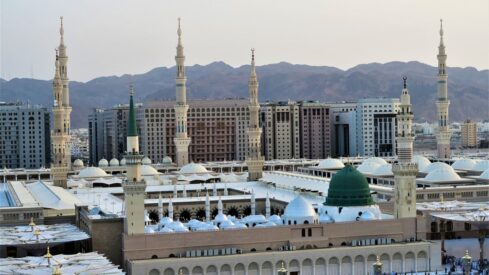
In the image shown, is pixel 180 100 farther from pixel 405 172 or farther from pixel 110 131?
pixel 110 131

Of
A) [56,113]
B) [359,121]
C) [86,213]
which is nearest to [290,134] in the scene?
[359,121]

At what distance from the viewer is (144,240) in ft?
95.1

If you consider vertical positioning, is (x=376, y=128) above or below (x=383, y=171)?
above

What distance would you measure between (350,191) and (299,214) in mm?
2592

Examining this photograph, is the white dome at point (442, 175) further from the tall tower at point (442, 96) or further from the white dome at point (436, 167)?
the tall tower at point (442, 96)

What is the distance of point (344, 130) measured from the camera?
95688mm

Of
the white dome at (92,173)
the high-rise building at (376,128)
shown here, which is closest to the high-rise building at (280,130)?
the high-rise building at (376,128)

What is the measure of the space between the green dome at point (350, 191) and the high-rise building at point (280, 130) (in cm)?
5479

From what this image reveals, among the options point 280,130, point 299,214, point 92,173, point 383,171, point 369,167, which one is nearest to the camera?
point 299,214

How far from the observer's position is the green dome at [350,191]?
32844mm

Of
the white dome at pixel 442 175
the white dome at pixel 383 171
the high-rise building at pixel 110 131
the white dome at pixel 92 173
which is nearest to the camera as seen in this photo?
the white dome at pixel 442 175

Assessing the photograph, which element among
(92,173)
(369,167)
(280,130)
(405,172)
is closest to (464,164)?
(369,167)

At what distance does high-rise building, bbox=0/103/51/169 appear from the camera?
279 ft

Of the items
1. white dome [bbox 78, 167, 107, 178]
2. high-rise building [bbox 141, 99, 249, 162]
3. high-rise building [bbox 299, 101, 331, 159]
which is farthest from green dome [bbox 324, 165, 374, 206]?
high-rise building [bbox 141, 99, 249, 162]
